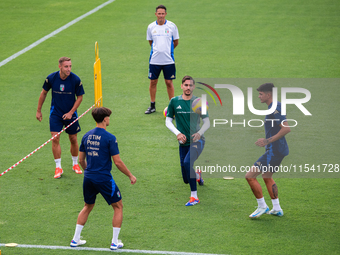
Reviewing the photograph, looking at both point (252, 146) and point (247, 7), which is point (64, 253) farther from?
point (247, 7)

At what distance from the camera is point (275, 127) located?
21.7ft

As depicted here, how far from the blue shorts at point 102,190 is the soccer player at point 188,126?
1.65 metres

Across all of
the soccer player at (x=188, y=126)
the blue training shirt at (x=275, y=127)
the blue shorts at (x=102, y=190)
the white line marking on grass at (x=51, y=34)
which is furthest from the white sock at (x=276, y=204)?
the white line marking on grass at (x=51, y=34)

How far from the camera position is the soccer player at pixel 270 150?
655 cm

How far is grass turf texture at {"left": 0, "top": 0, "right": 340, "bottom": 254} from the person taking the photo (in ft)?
22.0

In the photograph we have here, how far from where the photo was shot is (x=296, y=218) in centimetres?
709

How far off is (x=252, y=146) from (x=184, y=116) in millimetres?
3231

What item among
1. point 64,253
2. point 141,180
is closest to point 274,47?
point 141,180

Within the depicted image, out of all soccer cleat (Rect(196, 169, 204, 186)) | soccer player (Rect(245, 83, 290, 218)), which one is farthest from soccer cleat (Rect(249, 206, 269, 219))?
soccer cleat (Rect(196, 169, 204, 186))

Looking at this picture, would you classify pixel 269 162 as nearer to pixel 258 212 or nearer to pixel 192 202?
pixel 258 212

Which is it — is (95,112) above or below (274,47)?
below

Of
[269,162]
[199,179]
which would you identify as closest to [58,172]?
[199,179]

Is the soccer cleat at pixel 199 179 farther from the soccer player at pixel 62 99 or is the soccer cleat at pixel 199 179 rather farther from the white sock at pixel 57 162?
the white sock at pixel 57 162

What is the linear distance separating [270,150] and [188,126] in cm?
145
